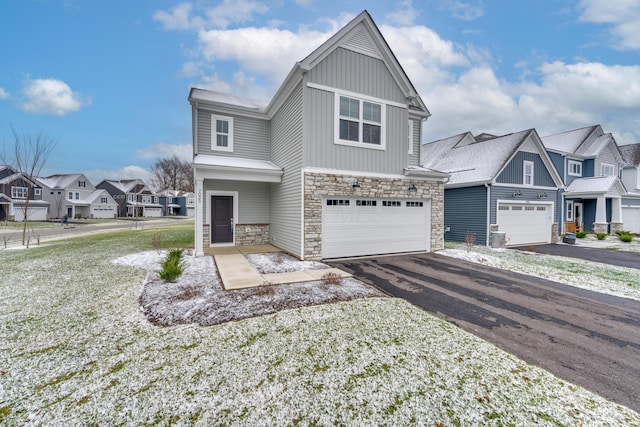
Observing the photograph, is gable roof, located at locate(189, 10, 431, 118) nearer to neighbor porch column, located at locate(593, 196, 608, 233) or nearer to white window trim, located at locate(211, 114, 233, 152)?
white window trim, located at locate(211, 114, 233, 152)

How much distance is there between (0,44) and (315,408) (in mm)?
21746

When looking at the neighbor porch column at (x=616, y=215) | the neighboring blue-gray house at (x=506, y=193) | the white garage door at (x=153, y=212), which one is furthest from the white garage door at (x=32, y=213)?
the neighbor porch column at (x=616, y=215)

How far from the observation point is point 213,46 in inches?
548

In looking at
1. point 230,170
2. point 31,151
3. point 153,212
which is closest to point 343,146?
point 230,170

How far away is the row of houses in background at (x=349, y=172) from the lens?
28.8 ft

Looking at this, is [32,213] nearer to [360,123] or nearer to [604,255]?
[360,123]

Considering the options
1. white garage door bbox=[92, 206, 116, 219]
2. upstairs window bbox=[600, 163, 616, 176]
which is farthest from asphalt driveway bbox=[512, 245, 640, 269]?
white garage door bbox=[92, 206, 116, 219]

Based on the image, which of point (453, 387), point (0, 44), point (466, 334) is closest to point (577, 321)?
point (466, 334)

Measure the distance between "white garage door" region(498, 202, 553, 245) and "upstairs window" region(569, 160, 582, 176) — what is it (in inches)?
326

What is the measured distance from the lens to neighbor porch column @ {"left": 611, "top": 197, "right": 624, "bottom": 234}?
1816 centimetres

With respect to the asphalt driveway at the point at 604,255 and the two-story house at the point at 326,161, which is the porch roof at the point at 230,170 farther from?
the asphalt driveway at the point at 604,255

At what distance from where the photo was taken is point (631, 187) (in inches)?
846

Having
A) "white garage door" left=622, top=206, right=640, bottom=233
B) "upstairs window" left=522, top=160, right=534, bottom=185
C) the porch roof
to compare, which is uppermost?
"upstairs window" left=522, top=160, right=534, bottom=185

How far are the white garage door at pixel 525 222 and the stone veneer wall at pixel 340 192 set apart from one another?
5.38 meters
